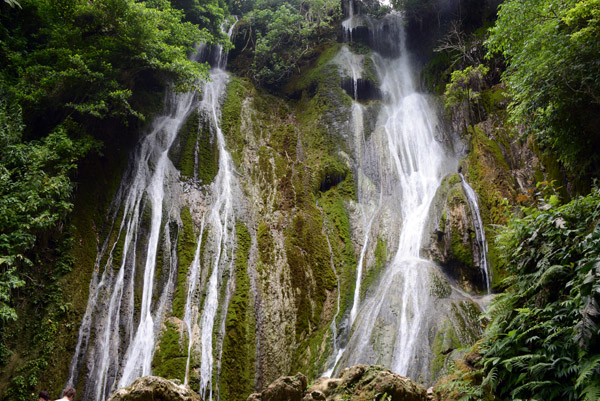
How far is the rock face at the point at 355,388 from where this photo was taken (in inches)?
184

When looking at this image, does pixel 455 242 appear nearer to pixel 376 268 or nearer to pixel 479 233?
pixel 479 233

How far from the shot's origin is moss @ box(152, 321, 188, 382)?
7.77m

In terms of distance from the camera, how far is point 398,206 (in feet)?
39.9

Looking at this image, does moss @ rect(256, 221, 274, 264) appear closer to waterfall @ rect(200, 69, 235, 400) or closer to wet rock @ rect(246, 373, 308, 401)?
waterfall @ rect(200, 69, 235, 400)

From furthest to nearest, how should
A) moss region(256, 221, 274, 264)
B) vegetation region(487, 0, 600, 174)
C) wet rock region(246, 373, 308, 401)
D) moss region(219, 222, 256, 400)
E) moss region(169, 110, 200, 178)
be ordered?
moss region(169, 110, 200, 178), moss region(256, 221, 274, 264), moss region(219, 222, 256, 400), vegetation region(487, 0, 600, 174), wet rock region(246, 373, 308, 401)

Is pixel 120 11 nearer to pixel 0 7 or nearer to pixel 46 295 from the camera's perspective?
pixel 0 7

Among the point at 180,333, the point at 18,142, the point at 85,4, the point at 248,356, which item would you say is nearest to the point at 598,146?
the point at 248,356

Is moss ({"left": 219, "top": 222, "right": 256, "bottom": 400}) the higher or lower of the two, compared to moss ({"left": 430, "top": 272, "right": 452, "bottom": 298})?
lower

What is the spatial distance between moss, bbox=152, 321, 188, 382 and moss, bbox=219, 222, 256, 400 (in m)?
0.95

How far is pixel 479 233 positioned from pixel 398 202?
3.13m

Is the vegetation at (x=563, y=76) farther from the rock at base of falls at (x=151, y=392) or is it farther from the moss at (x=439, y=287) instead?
the rock at base of falls at (x=151, y=392)

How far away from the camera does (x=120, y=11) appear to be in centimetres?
1084

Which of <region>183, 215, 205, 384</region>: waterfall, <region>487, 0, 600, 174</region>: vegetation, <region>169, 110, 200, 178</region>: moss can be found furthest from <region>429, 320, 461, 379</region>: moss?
<region>169, 110, 200, 178</region>: moss

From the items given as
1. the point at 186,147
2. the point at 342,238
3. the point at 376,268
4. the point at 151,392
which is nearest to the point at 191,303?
the point at 151,392
